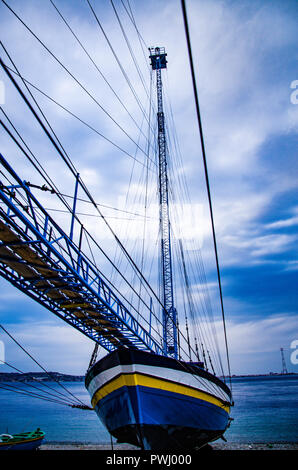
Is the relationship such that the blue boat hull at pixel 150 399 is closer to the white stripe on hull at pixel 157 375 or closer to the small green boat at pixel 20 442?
the white stripe on hull at pixel 157 375

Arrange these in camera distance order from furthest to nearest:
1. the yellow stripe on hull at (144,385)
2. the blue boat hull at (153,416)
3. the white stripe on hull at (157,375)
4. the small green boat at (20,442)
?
1. the small green boat at (20,442)
2. the white stripe on hull at (157,375)
3. the yellow stripe on hull at (144,385)
4. the blue boat hull at (153,416)

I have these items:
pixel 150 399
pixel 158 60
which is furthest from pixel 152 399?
pixel 158 60

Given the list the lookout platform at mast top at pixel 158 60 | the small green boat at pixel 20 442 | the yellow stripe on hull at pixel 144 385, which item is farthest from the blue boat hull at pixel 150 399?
the lookout platform at mast top at pixel 158 60

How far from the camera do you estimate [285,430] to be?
2780 centimetres

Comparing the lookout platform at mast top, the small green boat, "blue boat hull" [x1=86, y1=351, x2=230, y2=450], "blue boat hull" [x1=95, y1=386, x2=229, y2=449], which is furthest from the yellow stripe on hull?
the lookout platform at mast top

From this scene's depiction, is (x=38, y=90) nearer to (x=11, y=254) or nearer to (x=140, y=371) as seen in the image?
(x=11, y=254)

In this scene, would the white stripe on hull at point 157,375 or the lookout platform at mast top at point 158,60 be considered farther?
the lookout platform at mast top at point 158,60

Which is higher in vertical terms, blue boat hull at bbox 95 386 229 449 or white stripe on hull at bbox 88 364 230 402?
white stripe on hull at bbox 88 364 230 402

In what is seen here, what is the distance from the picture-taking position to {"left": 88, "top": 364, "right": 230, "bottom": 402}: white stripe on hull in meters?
9.10

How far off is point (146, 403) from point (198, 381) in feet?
10.5

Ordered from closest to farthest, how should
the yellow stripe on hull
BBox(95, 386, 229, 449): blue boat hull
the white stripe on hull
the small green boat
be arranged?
BBox(95, 386, 229, 449): blue boat hull → the yellow stripe on hull → the white stripe on hull → the small green boat

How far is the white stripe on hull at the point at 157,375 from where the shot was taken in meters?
9.10

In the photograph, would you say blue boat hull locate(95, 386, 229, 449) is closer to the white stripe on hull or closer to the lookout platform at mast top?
the white stripe on hull
